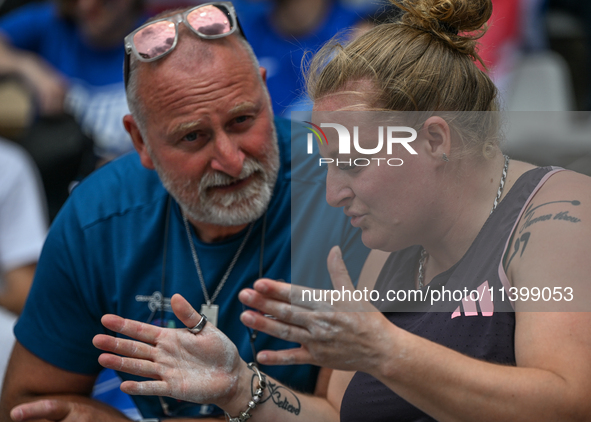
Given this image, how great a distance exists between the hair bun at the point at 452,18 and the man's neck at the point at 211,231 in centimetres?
79

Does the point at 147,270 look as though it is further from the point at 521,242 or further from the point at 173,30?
the point at 521,242

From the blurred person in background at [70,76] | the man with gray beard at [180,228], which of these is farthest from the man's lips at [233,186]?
the blurred person in background at [70,76]

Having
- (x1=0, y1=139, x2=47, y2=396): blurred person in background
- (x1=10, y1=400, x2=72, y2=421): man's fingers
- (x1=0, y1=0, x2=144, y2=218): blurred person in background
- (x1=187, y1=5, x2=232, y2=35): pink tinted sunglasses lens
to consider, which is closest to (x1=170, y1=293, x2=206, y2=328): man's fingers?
(x1=10, y1=400, x2=72, y2=421): man's fingers

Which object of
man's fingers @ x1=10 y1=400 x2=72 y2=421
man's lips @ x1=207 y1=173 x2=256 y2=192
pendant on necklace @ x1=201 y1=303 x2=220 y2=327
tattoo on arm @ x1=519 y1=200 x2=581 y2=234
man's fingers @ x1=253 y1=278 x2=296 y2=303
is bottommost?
man's fingers @ x1=10 y1=400 x2=72 y2=421

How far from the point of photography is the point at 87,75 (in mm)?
3324

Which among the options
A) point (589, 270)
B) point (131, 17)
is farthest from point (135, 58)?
point (131, 17)

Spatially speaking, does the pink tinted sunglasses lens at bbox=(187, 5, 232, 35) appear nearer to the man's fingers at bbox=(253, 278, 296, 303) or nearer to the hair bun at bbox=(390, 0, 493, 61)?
the hair bun at bbox=(390, 0, 493, 61)

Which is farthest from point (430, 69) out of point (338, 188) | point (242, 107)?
point (242, 107)

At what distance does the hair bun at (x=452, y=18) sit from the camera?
1.29 metres

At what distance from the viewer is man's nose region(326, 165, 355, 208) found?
4.28 ft

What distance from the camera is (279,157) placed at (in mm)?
1769

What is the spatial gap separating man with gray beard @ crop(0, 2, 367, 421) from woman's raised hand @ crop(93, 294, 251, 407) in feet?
1.29

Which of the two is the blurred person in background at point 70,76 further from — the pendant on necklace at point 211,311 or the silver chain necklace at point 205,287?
the pendant on necklace at point 211,311

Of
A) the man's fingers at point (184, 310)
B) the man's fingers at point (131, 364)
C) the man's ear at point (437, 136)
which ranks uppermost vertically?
the man's ear at point (437, 136)
